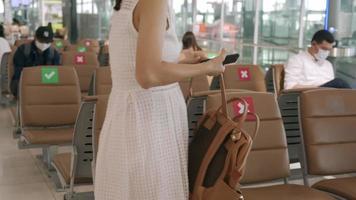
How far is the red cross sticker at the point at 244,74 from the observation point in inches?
172

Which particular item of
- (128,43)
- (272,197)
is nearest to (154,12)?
(128,43)

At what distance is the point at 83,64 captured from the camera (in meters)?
5.77

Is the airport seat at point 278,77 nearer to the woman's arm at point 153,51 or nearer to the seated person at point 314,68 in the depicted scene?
the seated person at point 314,68

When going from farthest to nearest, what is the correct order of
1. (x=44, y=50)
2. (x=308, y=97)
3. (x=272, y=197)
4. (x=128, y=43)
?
1. (x=44, y=50)
2. (x=308, y=97)
3. (x=272, y=197)
4. (x=128, y=43)

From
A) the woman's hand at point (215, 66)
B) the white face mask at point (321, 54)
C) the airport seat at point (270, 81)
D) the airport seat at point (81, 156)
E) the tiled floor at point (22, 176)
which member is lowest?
the tiled floor at point (22, 176)

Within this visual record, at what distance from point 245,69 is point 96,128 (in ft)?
6.80

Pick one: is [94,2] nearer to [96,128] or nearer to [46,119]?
[46,119]

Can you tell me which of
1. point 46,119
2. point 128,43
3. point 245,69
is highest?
point 128,43

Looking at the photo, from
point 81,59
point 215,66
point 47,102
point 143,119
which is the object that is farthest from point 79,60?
point 215,66

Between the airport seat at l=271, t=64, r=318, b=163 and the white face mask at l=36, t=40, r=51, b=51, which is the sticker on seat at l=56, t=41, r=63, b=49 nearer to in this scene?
the white face mask at l=36, t=40, r=51, b=51

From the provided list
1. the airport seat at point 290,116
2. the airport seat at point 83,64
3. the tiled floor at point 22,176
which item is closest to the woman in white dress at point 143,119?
the airport seat at point 290,116

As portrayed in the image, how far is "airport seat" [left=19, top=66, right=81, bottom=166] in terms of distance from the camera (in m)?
4.01

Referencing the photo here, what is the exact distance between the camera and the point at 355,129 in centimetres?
268

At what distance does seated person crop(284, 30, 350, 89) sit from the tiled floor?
2257 mm
